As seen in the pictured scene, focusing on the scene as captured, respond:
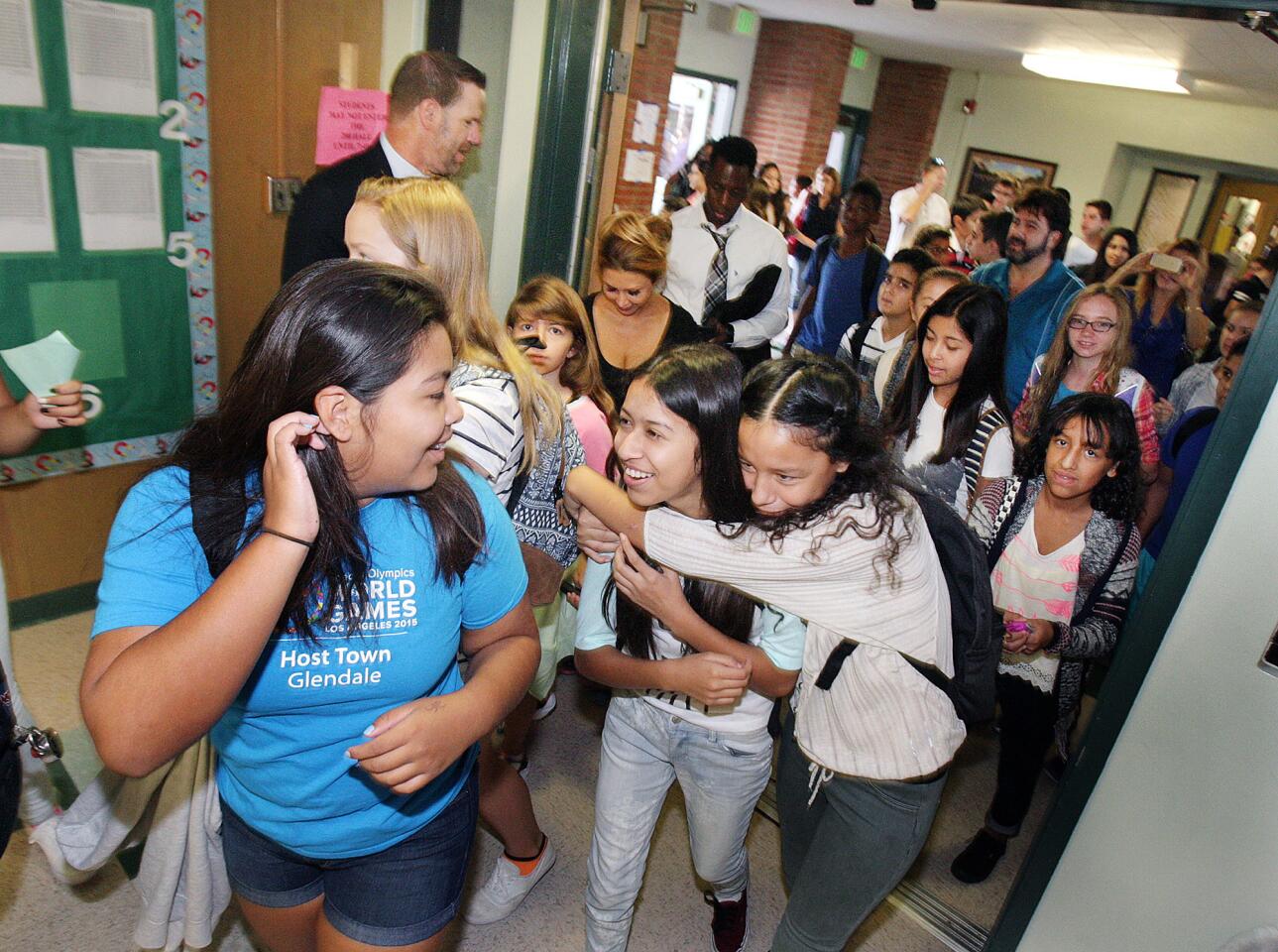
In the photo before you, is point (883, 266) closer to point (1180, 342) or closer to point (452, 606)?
point (1180, 342)

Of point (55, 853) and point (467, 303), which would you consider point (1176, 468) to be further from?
point (55, 853)

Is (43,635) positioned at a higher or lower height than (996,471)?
lower

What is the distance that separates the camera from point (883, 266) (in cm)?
492

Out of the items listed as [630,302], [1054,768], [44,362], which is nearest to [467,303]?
[44,362]

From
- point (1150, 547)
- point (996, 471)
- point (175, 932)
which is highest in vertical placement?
point (996, 471)

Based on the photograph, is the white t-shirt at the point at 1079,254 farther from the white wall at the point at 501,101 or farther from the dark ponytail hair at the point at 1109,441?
the dark ponytail hair at the point at 1109,441

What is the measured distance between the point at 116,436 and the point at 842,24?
8.53 m

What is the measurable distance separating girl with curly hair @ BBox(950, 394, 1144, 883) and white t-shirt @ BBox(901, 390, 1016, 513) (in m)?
0.05

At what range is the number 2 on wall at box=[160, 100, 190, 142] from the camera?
296 cm

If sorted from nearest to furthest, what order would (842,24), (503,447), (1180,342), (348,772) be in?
1. (348,772)
2. (503,447)
3. (1180,342)
4. (842,24)

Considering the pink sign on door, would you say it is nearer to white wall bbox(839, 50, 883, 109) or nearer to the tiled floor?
the tiled floor

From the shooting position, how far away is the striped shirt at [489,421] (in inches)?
71.1

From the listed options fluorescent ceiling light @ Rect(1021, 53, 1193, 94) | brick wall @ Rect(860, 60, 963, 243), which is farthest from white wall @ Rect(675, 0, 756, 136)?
fluorescent ceiling light @ Rect(1021, 53, 1193, 94)

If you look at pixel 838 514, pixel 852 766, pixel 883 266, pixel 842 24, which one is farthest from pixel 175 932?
pixel 842 24
